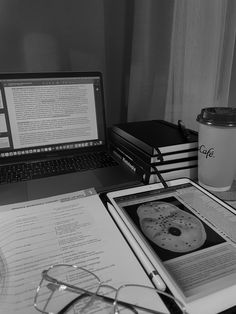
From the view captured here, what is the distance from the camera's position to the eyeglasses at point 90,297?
33 cm

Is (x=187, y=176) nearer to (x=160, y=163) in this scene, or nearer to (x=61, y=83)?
(x=160, y=163)

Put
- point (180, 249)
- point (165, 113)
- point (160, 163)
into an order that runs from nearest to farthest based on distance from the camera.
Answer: point (180, 249) < point (160, 163) < point (165, 113)

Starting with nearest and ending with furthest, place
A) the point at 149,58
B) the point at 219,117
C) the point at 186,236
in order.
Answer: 1. the point at 186,236
2. the point at 219,117
3. the point at 149,58

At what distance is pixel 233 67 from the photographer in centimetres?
70

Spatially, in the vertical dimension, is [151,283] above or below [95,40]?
below

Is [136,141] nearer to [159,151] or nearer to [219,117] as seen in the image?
[159,151]

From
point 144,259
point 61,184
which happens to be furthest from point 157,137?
point 144,259

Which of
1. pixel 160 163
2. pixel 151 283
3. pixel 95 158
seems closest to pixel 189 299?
pixel 151 283

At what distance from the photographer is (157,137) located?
74cm

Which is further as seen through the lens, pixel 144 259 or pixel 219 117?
pixel 219 117

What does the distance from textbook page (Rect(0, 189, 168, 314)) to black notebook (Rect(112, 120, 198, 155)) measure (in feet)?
0.68

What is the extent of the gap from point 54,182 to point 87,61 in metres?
0.53

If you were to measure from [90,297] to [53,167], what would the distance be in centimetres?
49

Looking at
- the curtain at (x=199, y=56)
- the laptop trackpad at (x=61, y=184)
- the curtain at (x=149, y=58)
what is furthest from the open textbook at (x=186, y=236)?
the curtain at (x=149, y=58)
